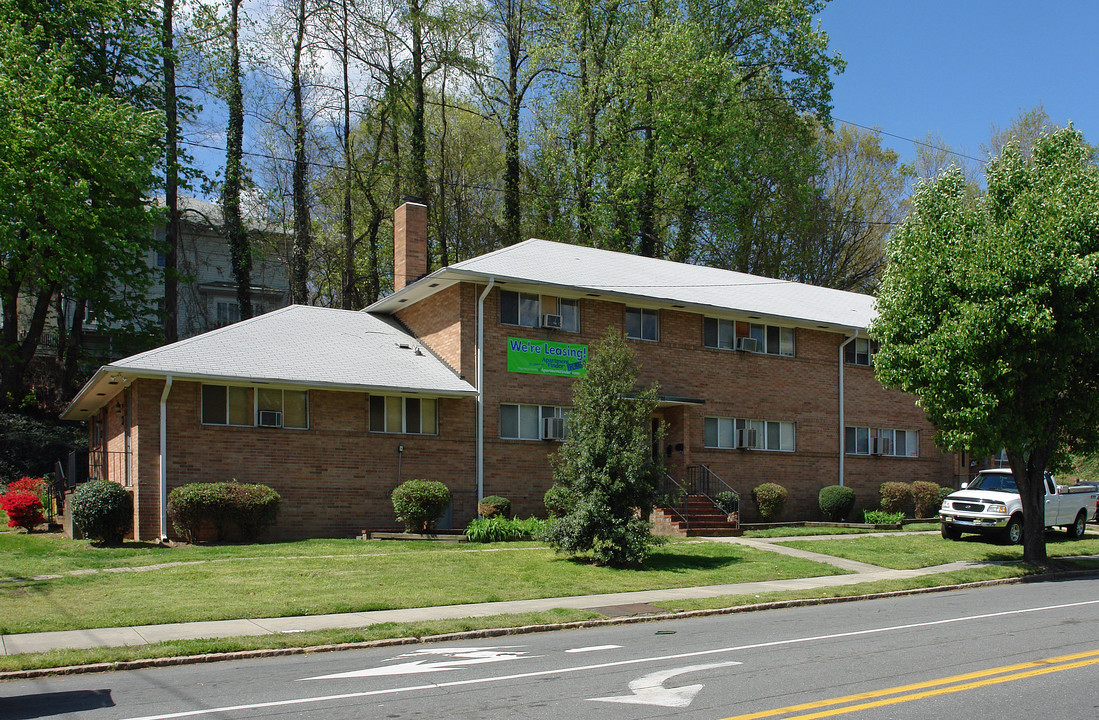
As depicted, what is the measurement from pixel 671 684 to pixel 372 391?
15220 millimetres

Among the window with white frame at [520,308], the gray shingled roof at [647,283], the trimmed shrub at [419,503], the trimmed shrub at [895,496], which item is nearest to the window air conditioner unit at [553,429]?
the window with white frame at [520,308]

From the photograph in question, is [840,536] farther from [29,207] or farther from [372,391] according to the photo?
[29,207]

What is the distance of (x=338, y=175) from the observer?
41.1m

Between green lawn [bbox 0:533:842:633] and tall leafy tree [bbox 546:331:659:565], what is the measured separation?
535mm

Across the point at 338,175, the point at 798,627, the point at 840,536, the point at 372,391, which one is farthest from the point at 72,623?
the point at 338,175

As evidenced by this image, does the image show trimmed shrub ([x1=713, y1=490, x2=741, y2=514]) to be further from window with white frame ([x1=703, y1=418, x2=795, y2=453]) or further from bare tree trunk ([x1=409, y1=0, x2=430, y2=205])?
bare tree trunk ([x1=409, y1=0, x2=430, y2=205])

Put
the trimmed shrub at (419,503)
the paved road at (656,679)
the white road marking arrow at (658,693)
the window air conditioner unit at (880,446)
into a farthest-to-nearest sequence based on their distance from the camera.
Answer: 1. the window air conditioner unit at (880,446)
2. the trimmed shrub at (419,503)
3. the white road marking arrow at (658,693)
4. the paved road at (656,679)

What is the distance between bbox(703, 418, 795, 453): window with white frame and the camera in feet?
92.8

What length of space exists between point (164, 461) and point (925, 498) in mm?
23762

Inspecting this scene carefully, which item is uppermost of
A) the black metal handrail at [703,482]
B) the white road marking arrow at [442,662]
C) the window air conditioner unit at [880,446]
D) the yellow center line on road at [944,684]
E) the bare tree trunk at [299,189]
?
the bare tree trunk at [299,189]

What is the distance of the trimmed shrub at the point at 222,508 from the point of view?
19.4 meters

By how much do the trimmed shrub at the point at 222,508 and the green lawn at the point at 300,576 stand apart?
933 mm

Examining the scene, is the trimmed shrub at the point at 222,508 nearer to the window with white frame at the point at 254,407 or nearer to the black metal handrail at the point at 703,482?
the window with white frame at the point at 254,407

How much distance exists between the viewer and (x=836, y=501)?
29.2m
